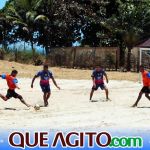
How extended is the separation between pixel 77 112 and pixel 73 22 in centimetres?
3245

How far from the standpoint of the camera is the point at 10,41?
52656mm

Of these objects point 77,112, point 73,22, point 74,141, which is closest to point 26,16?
point 73,22

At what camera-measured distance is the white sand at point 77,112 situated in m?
14.6

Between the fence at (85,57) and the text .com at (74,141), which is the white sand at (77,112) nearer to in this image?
the text .com at (74,141)

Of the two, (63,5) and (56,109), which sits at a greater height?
(63,5)

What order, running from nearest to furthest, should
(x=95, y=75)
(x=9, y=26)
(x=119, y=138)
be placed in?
1. (x=119, y=138)
2. (x=95, y=75)
3. (x=9, y=26)

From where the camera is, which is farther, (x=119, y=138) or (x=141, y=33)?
(x=141, y=33)

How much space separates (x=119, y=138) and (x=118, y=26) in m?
34.7

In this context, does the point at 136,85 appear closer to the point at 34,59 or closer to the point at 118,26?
the point at 118,26

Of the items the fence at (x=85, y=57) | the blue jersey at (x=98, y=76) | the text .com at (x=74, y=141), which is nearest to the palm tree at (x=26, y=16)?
the fence at (x=85, y=57)

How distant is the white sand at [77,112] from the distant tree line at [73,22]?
68.1 feet

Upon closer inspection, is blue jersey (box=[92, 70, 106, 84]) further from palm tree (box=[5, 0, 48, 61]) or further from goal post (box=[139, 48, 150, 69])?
palm tree (box=[5, 0, 48, 61])

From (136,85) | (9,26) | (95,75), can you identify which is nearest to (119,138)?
(95,75)

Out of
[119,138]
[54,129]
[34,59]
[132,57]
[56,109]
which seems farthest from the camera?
[34,59]
